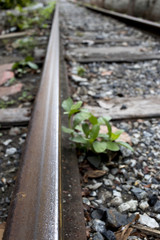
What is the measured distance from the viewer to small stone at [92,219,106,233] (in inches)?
32.8

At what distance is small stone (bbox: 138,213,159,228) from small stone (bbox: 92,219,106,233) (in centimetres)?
14

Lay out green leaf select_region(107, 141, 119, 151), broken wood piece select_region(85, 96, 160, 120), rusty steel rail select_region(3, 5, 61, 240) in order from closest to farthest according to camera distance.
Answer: rusty steel rail select_region(3, 5, 61, 240) → green leaf select_region(107, 141, 119, 151) → broken wood piece select_region(85, 96, 160, 120)

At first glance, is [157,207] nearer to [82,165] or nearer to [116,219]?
[116,219]

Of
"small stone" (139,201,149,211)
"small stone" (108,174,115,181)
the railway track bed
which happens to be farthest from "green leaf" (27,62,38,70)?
"small stone" (139,201,149,211)

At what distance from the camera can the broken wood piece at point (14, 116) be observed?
1488 millimetres

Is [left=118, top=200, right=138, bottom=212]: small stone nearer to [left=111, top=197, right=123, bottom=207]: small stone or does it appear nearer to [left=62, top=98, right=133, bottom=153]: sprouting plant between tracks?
[left=111, top=197, right=123, bottom=207]: small stone

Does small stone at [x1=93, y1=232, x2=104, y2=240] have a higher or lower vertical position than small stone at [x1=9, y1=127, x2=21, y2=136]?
lower

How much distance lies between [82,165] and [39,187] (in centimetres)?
42

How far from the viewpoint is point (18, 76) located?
7.45ft

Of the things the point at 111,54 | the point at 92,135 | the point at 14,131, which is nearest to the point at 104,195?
the point at 92,135

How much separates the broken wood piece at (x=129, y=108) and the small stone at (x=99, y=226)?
0.80 metres

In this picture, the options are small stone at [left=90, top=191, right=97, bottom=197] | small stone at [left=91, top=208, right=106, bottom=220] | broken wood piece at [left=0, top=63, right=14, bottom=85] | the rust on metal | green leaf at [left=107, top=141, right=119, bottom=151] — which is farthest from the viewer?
broken wood piece at [left=0, top=63, right=14, bottom=85]

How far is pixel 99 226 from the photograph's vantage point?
33.3 inches

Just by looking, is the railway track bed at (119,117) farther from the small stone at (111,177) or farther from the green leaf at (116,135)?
the green leaf at (116,135)
